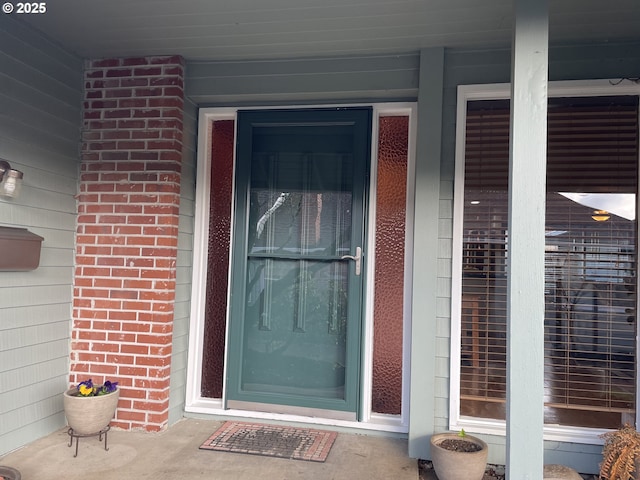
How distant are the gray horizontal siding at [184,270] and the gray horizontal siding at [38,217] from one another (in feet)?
2.22

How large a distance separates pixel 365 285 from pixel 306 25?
5.21 ft

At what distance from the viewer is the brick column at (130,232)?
3.06 m

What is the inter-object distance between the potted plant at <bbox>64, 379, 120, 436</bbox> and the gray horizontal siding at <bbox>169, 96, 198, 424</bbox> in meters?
0.45

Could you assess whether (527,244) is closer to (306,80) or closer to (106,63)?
(306,80)

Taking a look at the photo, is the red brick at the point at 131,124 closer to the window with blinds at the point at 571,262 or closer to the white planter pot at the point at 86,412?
the white planter pot at the point at 86,412

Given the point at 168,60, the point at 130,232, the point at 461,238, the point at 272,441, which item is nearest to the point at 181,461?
the point at 272,441

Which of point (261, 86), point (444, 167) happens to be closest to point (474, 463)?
point (444, 167)

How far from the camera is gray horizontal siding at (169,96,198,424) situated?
3.20 metres

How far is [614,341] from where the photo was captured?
278 centimetres

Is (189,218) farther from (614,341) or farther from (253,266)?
(614,341)

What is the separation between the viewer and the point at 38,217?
287 centimetres

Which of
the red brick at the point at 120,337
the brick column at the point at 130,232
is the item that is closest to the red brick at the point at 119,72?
the brick column at the point at 130,232

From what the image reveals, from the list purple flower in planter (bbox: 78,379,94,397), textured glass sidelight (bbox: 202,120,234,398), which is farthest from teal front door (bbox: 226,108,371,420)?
purple flower in planter (bbox: 78,379,94,397)

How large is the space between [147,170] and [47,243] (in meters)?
0.73
